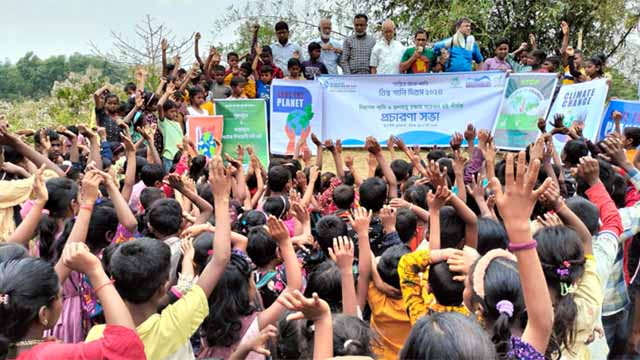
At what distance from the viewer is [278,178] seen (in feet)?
16.6

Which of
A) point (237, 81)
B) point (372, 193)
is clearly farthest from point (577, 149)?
point (237, 81)

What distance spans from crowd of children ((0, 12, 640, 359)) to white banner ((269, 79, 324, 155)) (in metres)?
4.81

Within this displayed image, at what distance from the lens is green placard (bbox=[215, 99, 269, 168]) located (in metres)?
9.93

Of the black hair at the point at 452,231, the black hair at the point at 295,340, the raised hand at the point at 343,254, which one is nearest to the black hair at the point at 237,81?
the black hair at the point at 452,231

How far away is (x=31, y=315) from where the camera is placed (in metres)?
2.19

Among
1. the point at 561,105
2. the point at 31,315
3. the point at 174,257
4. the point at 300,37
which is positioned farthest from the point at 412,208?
the point at 300,37

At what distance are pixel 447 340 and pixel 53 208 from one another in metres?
2.83

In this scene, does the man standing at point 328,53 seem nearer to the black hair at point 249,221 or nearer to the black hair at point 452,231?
the black hair at point 249,221

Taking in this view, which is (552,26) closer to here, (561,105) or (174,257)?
(561,105)

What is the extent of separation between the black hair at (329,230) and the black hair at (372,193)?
0.64 m

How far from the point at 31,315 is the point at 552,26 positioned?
47.4 feet

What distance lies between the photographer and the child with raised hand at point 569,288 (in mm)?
2428

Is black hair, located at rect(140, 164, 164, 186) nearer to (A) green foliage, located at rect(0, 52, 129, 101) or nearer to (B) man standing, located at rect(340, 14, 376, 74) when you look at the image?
(B) man standing, located at rect(340, 14, 376, 74)

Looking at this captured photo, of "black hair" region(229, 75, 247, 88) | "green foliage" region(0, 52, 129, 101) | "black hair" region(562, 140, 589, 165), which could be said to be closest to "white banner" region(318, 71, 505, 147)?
"black hair" region(229, 75, 247, 88)
